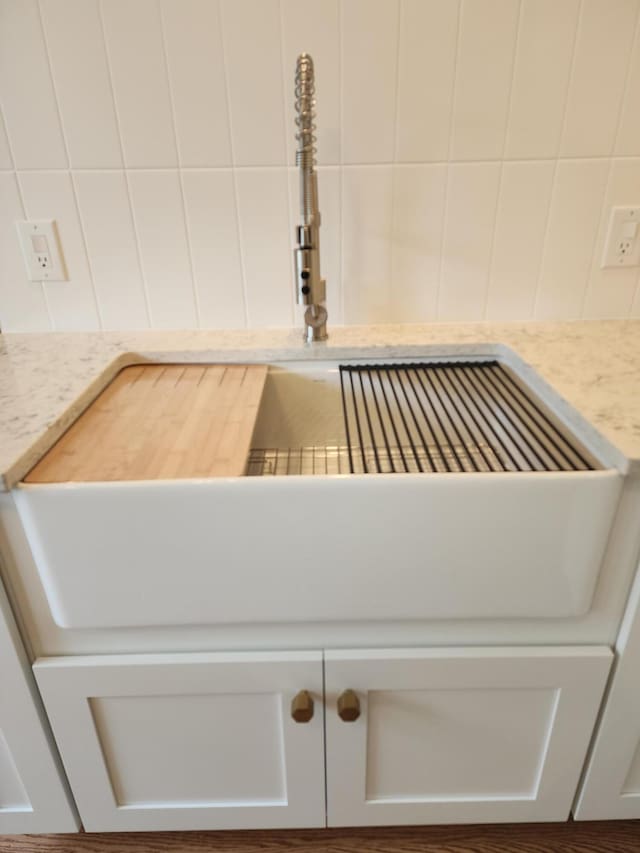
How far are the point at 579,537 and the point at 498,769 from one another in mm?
459

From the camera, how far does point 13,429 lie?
698 millimetres

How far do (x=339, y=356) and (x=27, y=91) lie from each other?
719 millimetres

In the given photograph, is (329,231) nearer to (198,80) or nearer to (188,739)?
(198,80)

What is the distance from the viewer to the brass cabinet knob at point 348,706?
2.35 ft

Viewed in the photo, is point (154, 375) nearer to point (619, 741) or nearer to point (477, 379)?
point (477, 379)

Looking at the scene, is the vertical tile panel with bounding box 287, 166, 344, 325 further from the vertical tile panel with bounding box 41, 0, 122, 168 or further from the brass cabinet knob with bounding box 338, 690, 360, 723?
the brass cabinet knob with bounding box 338, 690, 360, 723

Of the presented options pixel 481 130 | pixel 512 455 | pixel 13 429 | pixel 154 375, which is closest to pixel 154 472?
pixel 13 429

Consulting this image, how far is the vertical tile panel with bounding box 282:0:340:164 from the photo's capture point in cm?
88

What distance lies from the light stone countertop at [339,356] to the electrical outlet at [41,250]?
0.12 metres

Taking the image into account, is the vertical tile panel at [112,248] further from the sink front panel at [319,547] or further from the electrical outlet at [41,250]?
the sink front panel at [319,547]

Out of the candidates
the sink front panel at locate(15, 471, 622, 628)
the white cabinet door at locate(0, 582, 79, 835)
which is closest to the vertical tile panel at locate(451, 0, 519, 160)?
the sink front panel at locate(15, 471, 622, 628)

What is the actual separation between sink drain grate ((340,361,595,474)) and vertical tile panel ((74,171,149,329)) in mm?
466

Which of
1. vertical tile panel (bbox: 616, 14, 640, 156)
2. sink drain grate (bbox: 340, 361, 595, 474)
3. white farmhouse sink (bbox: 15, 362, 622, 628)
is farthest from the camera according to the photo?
vertical tile panel (bbox: 616, 14, 640, 156)

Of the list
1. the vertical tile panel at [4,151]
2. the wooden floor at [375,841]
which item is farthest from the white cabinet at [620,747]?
the vertical tile panel at [4,151]
